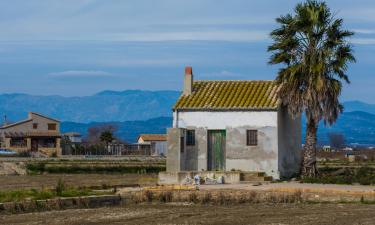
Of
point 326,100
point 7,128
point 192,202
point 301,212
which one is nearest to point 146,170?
point 326,100

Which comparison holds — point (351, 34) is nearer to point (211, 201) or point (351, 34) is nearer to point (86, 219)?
point (211, 201)

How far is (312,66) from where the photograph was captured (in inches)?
1481

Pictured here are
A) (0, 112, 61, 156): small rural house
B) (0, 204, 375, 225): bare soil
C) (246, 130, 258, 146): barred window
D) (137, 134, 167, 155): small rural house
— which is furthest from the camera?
(137, 134, 167, 155): small rural house

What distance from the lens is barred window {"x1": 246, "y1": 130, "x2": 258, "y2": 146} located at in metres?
38.8

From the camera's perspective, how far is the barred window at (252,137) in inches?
1529

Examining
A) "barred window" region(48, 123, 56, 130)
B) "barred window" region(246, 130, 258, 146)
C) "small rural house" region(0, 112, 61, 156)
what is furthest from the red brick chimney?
"barred window" region(48, 123, 56, 130)

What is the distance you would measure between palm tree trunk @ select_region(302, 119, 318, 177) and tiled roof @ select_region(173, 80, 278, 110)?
1.80 m

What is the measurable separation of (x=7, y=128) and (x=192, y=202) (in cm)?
10316

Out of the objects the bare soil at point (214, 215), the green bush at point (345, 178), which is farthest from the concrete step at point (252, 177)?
the bare soil at point (214, 215)

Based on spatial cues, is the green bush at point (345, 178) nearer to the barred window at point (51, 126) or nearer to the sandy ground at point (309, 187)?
the sandy ground at point (309, 187)

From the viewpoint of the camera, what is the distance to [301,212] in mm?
24359

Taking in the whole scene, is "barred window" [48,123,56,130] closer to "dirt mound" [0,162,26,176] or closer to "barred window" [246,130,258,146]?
"dirt mound" [0,162,26,176]

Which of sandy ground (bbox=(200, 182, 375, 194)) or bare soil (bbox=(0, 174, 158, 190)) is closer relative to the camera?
sandy ground (bbox=(200, 182, 375, 194))

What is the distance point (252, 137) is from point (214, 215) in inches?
619
